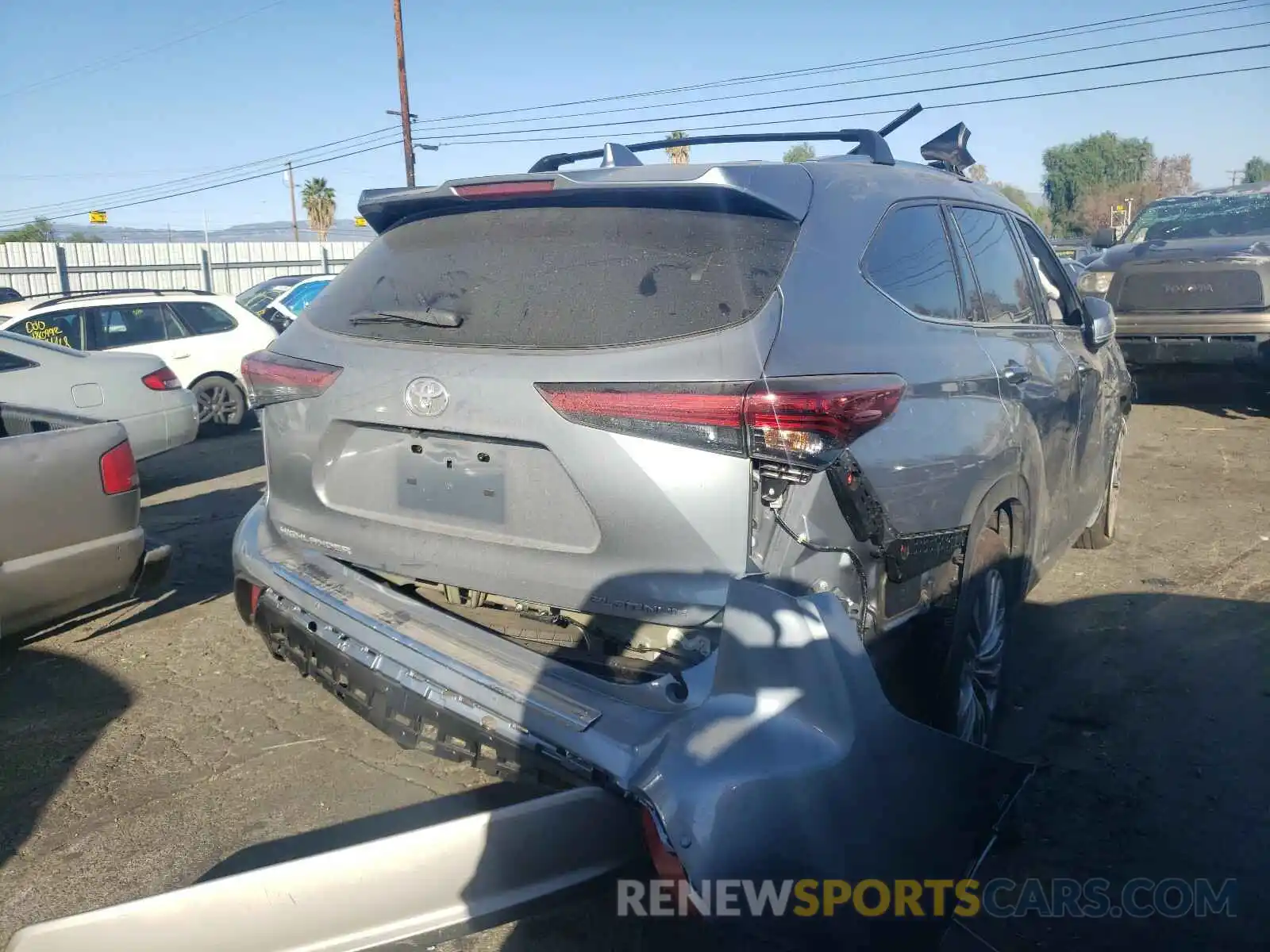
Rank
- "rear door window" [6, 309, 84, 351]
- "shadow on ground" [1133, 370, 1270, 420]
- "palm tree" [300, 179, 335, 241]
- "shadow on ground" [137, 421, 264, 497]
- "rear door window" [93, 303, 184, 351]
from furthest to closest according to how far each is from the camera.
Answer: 1. "palm tree" [300, 179, 335, 241]
2. "rear door window" [93, 303, 184, 351]
3. "shadow on ground" [1133, 370, 1270, 420]
4. "rear door window" [6, 309, 84, 351]
5. "shadow on ground" [137, 421, 264, 497]

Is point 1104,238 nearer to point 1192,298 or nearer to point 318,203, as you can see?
point 1192,298

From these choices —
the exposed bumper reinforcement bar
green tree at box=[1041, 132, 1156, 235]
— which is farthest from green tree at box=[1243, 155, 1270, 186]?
the exposed bumper reinforcement bar

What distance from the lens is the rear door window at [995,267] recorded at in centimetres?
Answer: 364

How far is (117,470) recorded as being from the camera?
424cm

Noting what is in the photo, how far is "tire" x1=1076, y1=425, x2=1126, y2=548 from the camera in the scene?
18.7 ft

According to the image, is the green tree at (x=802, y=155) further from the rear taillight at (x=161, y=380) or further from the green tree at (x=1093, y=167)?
the green tree at (x=1093, y=167)

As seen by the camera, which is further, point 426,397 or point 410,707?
point 426,397

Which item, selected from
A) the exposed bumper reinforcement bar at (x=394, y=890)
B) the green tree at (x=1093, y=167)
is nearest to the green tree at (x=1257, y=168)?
the green tree at (x=1093, y=167)

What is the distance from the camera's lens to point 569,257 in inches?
109

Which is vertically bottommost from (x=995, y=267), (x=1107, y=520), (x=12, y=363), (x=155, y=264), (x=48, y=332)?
(x=1107, y=520)

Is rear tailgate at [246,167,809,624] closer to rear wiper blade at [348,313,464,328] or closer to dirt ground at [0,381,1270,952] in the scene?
rear wiper blade at [348,313,464,328]

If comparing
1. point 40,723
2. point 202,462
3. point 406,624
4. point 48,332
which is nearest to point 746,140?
point 406,624

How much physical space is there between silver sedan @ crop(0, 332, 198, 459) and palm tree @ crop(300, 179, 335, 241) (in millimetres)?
50971

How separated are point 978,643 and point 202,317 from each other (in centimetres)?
1027
